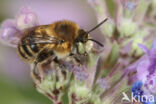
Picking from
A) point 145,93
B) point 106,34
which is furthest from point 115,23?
point 145,93

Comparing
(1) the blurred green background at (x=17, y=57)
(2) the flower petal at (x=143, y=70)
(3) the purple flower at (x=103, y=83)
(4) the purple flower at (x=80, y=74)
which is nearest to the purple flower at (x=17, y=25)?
(4) the purple flower at (x=80, y=74)

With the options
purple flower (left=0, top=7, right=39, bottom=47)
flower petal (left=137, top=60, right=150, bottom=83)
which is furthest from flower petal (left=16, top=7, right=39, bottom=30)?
flower petal (left=137, top=60, right=150, bottom=83)

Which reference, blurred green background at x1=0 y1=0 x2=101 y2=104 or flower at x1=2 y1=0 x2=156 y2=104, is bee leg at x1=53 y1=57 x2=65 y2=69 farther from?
blurred green background at x1=0 y1=0 x2=101 y2=104

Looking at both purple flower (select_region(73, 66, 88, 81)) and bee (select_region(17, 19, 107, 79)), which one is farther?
purple flower (select_region(73, 66, 88, 81))

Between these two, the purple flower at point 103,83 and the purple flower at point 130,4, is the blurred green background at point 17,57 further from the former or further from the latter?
the purple flower at point 103,83

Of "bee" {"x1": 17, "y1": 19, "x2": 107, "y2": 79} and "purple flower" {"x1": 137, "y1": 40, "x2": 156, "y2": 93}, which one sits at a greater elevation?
"bee" {"x1": 17, "y1": 19, "x2": 107, "y2": 79}

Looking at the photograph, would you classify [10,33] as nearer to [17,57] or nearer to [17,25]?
[17,25]

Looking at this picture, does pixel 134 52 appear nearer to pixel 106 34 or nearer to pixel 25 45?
pixel 106 34
